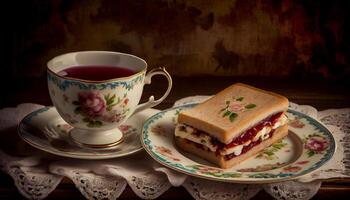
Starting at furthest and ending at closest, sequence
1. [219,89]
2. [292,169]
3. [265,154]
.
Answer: [219,89] < [265,154] < [292,169]

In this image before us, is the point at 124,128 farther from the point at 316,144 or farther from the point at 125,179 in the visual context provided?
the point at 316,144

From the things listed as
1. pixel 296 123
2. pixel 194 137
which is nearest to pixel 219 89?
pixel 296 123

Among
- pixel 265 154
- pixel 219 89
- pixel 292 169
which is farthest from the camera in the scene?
pixel 219 89

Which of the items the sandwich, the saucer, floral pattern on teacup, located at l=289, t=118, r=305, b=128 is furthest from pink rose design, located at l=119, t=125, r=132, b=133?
floral pattern on teacup, located at l=289, t=118, r=305, b=128

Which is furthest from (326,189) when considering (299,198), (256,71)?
(256,71)

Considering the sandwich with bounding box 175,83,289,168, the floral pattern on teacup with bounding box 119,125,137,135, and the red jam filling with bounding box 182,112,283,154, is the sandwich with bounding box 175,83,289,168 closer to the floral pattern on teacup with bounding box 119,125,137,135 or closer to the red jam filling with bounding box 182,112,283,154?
the red jam filling with bounding box 182,112,283,154

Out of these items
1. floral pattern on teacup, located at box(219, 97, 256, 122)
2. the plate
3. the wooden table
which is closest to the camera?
the plate

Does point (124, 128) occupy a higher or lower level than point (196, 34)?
lower
